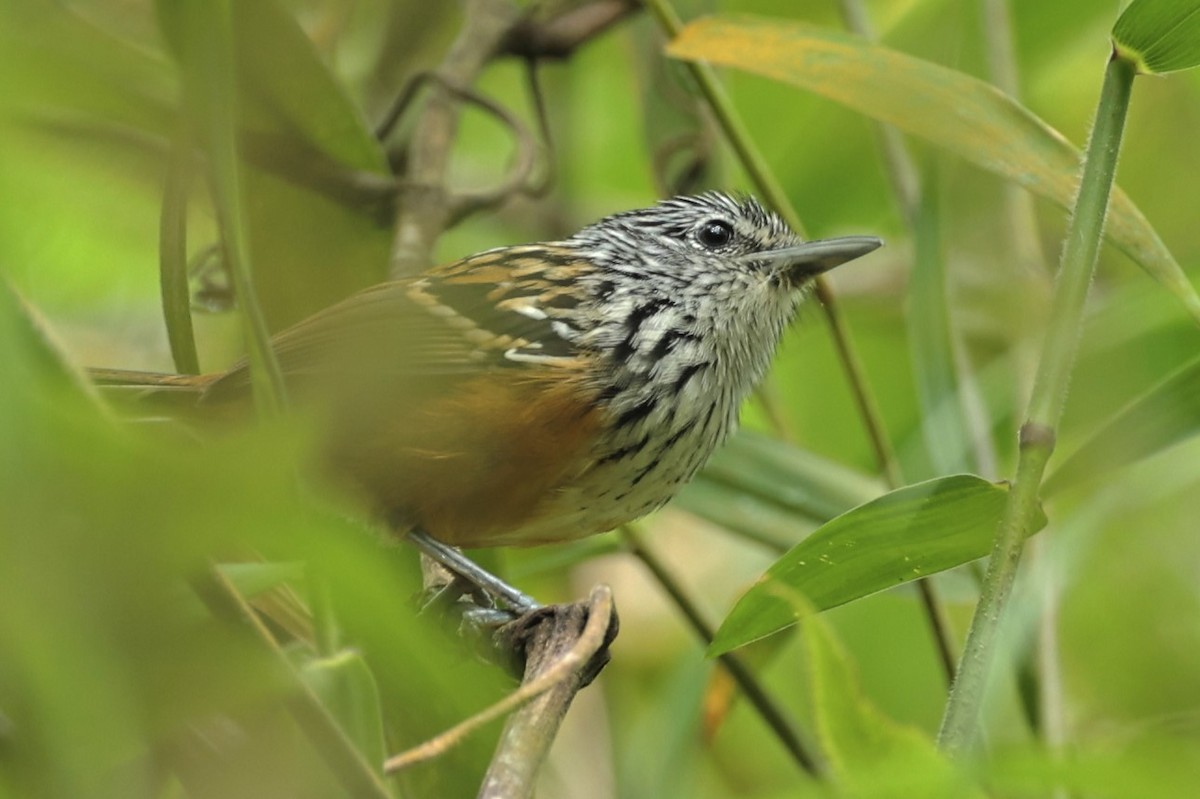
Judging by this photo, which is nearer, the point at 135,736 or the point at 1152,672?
the point at 135,736

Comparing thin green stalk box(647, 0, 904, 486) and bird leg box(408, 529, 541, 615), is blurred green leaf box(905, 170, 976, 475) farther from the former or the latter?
bird leg box(408, 529, 541, 615)

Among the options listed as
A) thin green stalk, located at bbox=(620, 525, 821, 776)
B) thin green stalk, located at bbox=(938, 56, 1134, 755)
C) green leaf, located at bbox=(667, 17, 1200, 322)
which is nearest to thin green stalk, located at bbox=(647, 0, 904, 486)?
green leaf, located at bbox=(667, 17, 1200, 322)

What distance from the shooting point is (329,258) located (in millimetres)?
2588

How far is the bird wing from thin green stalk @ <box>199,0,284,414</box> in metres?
0.67

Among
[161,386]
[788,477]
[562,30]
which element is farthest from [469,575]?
[562,30]

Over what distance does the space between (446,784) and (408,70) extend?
2045 mm

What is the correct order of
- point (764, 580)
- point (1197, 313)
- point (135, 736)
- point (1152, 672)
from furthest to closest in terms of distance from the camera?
1. point (1152, 672)
2. point (1197, 313)
3. point (764, 580)
4. point (135, 736)

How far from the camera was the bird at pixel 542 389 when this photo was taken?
6.97ft

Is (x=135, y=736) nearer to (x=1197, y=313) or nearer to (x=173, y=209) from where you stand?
(x=173, y=209)

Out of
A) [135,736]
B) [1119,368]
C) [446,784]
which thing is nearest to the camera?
[135,736]

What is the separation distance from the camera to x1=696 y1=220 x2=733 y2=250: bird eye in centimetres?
257

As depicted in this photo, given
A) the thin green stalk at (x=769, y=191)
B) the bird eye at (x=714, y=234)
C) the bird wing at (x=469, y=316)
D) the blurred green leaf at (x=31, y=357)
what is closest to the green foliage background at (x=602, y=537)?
the blurred green leaf at (x=31, y=357)

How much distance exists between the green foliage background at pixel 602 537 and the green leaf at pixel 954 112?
25cm

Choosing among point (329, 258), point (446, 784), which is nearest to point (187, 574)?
point (446, 784)
